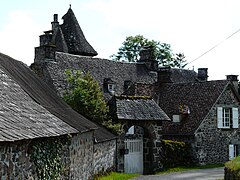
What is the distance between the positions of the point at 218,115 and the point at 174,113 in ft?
9.29

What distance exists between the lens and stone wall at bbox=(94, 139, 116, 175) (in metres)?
20.4

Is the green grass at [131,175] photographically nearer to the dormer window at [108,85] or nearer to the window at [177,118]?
the window at [177,118]

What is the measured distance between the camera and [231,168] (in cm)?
1596

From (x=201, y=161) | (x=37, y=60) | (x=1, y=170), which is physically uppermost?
(x=37, y=60)

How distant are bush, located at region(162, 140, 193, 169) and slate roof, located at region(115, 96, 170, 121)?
2.43m

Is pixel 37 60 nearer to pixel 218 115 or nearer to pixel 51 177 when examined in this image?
pixel 218 115

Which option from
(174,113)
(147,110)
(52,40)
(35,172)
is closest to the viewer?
(35,172)

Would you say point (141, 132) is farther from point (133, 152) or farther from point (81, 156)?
point (81, 156)

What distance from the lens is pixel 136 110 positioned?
27281 mm

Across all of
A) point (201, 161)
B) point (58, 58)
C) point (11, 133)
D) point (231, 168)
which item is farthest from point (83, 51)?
point (11, 133)

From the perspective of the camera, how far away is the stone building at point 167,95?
1228 inches

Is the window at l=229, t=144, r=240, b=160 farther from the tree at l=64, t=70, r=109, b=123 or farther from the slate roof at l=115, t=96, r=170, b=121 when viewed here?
the tree at l=64, t=70, r=109, b=123

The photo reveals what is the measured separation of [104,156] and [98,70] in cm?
1365

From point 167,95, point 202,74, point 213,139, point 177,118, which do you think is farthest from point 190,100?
point 202,74
